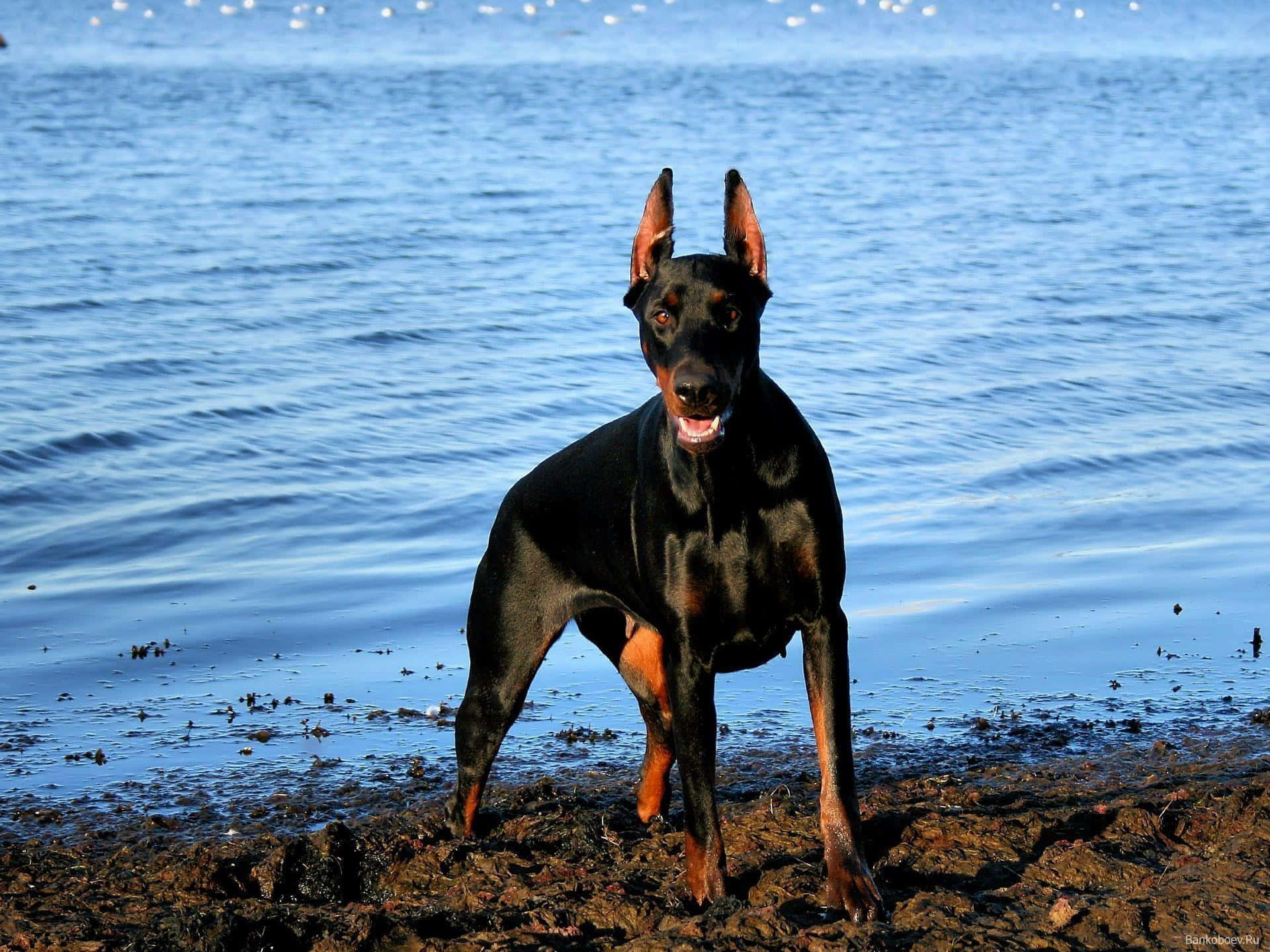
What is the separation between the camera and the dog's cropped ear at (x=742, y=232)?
4.85 meters

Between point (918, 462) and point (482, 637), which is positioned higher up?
point (482, 637)

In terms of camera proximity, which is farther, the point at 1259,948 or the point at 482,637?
the point at 482,637

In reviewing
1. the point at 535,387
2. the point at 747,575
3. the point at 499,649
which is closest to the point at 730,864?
the point at 747,575

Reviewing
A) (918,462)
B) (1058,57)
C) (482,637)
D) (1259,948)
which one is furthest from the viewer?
(1058,57)

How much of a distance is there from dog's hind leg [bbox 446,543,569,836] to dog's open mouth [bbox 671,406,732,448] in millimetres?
1021

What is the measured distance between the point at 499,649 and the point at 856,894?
61.1 inches

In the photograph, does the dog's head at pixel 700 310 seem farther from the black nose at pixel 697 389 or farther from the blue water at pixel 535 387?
the blue water at pixel 535 387

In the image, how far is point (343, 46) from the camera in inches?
1634

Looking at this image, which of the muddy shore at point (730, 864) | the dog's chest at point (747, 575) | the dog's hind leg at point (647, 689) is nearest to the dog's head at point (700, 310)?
the dog's chest at point (747, 575)

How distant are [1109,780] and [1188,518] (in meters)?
4.14

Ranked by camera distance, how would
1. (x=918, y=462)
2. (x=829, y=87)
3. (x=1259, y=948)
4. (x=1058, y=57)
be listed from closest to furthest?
(x=1259, y=948) → (x=918, y=462) → (x=829, y=87) → (x=1058, y=57)

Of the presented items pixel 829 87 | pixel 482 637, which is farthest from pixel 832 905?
pixel 829 87

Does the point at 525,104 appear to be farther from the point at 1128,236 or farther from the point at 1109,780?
the point at 1109,780

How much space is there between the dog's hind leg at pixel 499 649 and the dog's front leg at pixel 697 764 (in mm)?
735
